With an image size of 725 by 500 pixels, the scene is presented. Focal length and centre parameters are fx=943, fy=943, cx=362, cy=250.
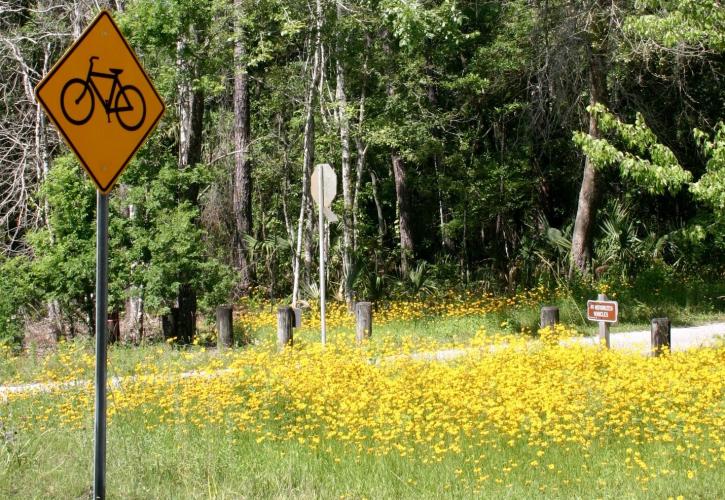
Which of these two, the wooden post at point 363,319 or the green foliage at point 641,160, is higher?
the green foliage at point 641,160

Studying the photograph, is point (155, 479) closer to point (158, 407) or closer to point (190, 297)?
point (158, 407)

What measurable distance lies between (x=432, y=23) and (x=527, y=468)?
11796 millimetres

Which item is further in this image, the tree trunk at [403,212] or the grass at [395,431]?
the tree trunk at [403,212]

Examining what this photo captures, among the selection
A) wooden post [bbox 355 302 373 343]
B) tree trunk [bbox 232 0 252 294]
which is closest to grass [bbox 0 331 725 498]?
wooden post [bbox 355 302 373 343]

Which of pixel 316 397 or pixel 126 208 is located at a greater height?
pixel 126 208

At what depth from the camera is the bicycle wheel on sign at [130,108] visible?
21.0ft

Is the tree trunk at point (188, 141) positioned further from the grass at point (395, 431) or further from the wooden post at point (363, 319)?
the grass at point (395, 431)

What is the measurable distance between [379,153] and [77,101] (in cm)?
1977

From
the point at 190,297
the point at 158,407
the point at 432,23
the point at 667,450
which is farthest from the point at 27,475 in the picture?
the point at 432,23

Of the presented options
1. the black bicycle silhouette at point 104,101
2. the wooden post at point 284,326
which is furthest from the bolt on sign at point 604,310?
the black bicycle silhouette at point 104,101

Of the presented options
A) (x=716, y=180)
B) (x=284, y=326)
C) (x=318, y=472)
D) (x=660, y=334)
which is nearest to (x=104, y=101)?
(x=318, y=472)

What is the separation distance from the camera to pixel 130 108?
644 centimetres

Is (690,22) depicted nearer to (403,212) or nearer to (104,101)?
(104,101)

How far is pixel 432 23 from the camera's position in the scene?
17609mm
